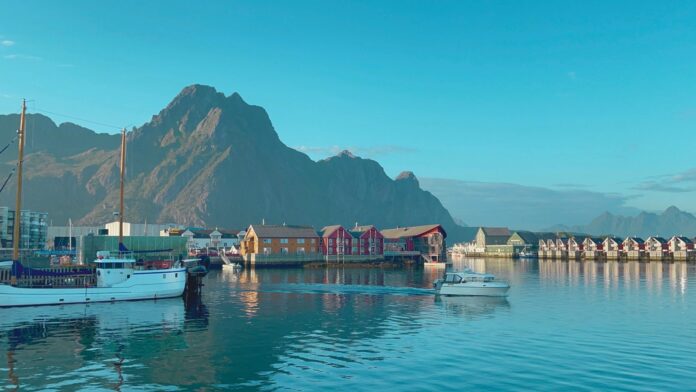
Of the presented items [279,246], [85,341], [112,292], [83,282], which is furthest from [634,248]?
[85,341]

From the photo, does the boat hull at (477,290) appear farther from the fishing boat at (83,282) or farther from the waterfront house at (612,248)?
the waterfront house at (612,248)

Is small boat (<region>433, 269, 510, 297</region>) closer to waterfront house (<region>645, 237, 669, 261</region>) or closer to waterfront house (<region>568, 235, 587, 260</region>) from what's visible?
waterfront house (<region>645, 237, 669, 261</region>)

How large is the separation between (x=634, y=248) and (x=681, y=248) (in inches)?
567

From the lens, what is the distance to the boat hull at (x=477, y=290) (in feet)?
203

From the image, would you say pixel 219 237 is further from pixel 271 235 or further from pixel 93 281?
pixel 93 281

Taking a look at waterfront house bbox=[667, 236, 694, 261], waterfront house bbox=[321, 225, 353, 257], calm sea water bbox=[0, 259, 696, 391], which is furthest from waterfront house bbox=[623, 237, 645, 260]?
calm sea water bbox=[0, 259, 696, 391]

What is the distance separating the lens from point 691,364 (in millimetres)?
29844

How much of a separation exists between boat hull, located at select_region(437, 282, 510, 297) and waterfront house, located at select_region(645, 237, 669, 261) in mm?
136158

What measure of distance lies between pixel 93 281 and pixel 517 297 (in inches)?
1944

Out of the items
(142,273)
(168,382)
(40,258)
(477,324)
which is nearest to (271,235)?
(40,258)

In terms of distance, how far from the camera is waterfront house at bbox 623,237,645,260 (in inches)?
6933

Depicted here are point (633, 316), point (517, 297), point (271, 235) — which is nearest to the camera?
point (633, 316)

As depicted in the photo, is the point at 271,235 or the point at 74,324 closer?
the point at 74,324

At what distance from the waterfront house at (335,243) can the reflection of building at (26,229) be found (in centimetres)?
7187
